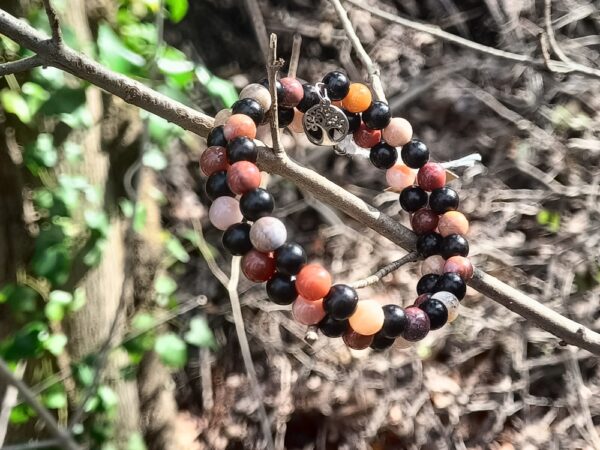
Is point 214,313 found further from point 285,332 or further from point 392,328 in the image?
point 392,328

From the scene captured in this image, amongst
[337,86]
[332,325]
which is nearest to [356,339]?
[332,325]

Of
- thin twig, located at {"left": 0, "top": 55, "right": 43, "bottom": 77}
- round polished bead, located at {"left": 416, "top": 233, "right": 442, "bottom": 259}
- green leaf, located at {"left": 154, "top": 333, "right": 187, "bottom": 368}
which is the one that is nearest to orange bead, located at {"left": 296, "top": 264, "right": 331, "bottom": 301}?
round polished bead, located at {"left": 416, "top": 233, "right": 442, "bottom": 259}

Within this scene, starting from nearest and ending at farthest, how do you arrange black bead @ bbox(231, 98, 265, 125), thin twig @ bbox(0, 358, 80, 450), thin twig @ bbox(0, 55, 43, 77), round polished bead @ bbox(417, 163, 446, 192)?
thin twig @ bbox(0, 358, 80, 450) < thin twig @ bbox(0, 55, 43, 77) < black bead @ bbox(231, 98, 265, 125) < round polished bead @ bbox(417, 163, 446, 192)

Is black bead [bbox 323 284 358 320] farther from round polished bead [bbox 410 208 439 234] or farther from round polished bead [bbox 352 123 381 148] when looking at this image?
round polished bead [bbox 352 123 381 148]

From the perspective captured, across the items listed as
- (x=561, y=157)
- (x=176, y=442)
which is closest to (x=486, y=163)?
Answer: (x=561, y=157)

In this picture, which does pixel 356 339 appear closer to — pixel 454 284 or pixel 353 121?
pixel 454 284

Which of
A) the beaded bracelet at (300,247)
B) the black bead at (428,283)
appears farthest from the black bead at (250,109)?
the black bead at (428,283)
